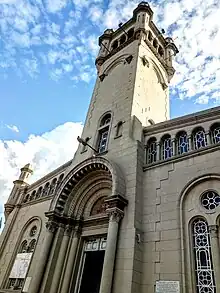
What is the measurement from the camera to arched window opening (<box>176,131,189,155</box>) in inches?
397

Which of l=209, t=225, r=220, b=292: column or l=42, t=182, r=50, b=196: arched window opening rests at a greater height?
l=42, t=182, r=50, b=196: arched window opening

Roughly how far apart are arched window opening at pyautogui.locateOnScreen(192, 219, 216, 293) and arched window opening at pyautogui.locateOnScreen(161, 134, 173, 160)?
3.13 meters

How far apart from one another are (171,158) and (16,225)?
12272 millimetres

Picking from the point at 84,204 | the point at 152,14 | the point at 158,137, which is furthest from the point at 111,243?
the point at 152,14

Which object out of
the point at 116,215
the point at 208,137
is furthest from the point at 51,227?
the point at 208,137

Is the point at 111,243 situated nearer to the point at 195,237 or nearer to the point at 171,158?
the point at 195,237

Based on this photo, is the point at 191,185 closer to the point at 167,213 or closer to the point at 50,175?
the point at 167,213

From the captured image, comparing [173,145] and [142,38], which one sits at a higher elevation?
[142,38]

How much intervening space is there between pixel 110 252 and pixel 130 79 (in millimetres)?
10553

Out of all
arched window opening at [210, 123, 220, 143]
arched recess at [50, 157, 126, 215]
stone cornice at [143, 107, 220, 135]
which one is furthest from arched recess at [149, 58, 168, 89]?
arched recess at [50, 157, 126, 215]

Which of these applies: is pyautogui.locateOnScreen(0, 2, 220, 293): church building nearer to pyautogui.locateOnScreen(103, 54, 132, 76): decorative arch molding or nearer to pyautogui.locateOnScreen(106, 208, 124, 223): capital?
pyautogui.locateOnScreen(106, 208, 124, 223): capital

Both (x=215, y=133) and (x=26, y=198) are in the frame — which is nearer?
(x=215, y=133)

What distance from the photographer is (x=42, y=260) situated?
10.3 meters

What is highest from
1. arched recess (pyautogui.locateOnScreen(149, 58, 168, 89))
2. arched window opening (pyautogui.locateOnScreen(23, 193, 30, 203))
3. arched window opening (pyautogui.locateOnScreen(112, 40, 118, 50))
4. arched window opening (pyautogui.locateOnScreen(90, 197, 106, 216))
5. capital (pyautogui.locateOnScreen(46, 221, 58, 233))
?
arched window opening (pyautogui.locateOnScreen(112, 40, 118, 50))
